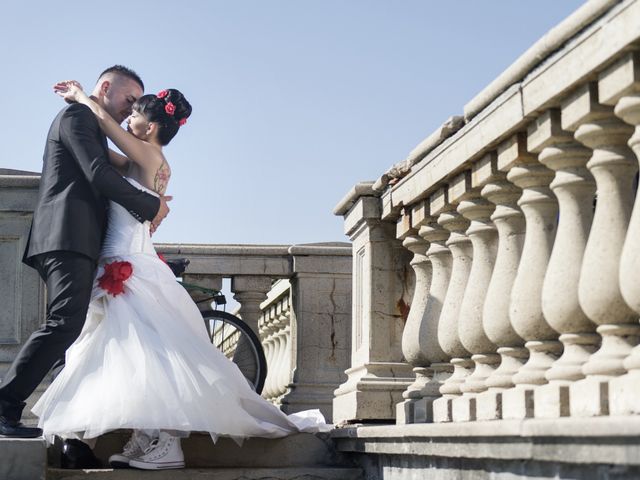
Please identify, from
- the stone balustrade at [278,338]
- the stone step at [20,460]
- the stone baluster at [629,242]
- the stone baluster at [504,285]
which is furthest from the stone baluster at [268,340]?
the stone baluster at [629,242]

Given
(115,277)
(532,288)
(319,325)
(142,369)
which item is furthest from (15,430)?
(319,325)

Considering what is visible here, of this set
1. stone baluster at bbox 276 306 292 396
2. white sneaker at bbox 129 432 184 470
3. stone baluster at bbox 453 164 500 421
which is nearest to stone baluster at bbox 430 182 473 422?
stone baluster at bbox 453 164 500 421

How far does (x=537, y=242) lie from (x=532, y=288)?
0.17m

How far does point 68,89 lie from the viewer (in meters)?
6.57

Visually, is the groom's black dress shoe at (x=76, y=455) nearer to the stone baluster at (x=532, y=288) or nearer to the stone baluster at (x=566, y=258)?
the stone baluster at (x=532, y=288)

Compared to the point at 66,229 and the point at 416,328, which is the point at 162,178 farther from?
the point at 416,328

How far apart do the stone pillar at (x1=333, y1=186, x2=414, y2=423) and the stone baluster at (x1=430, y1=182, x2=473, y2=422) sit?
3.36 ft

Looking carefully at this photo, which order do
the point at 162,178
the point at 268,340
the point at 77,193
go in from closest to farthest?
1. the point at 77,193
2. the point at 162,178
3. the point at 268,340

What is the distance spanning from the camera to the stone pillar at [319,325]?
8.69m

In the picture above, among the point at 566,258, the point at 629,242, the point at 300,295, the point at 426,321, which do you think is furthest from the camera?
the point at 300,295

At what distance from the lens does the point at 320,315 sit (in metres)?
8.81

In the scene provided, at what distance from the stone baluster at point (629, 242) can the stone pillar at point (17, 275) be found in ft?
15.6

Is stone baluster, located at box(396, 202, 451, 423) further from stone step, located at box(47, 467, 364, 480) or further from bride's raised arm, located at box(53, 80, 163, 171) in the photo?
bride's raised arm, located at box(53, 80, 163, 171)

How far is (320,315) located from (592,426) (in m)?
5.58
